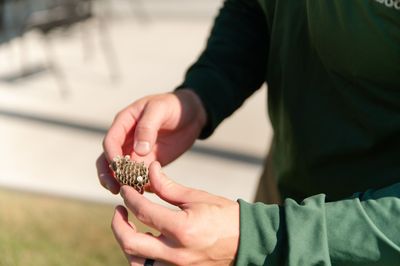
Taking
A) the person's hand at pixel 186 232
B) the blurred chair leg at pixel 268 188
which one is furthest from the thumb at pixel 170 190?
the blurred chair leg at pixel 268 188

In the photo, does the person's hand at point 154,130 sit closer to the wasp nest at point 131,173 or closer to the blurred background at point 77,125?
the wasp nest at point 131,173

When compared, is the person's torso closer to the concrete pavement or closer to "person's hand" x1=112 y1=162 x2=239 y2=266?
"person's hand" x1=112 y1=162 x2=239 y2=266

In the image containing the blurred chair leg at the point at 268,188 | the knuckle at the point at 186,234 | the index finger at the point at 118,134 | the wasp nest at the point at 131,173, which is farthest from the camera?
the blurred chair leg at the point at 268,188

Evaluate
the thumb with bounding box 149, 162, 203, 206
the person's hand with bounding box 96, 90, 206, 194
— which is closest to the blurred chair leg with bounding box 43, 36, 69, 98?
the person's hand with bounding box 96, 90, 206, 194

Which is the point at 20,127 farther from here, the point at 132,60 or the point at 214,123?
the point at 214,123

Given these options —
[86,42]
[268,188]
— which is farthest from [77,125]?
[268,188]
